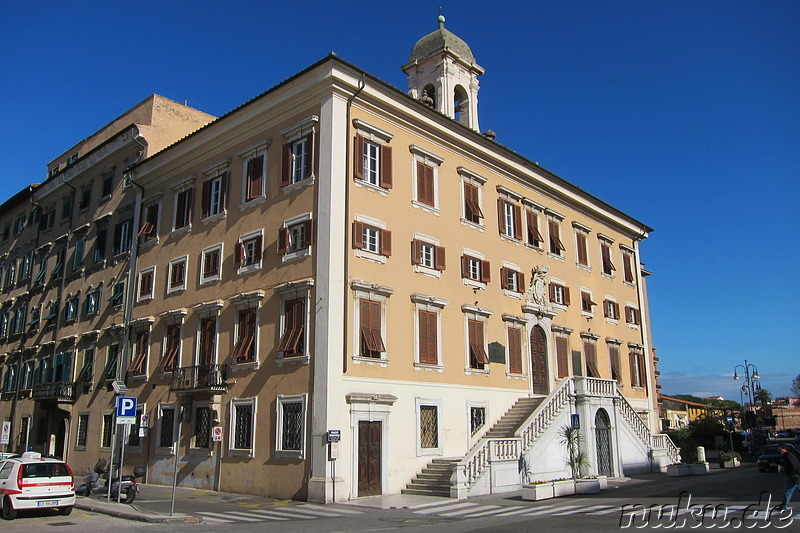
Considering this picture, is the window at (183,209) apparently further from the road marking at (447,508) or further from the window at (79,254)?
the road marking at (447,508)

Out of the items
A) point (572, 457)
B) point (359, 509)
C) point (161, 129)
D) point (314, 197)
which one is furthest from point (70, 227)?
point (572, 457)

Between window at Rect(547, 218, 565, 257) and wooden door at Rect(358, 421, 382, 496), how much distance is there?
16.4m

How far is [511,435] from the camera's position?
27266mm

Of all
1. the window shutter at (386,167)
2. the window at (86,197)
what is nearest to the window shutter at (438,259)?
the window shutter at (386,167)

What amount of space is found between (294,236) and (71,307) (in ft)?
66.1

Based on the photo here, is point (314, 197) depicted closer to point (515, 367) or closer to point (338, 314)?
point (338, 314)

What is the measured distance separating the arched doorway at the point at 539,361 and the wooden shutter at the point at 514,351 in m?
1.18

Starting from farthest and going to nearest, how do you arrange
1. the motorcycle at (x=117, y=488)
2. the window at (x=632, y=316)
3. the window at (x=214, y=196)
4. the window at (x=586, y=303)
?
the window at (x=632, y=316) < the window at (x=586, y=303) < the window at (x=214, y=196) < the motorcycle at (x=117, y=488)

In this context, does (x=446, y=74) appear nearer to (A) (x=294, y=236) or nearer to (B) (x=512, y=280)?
(B) (x=512, y=280)

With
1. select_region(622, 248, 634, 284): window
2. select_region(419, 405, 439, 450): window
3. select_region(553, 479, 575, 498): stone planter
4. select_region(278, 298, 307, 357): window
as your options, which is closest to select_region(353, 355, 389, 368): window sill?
select_region(278, 298, 307, 357): window

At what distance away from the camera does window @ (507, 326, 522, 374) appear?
30.6m

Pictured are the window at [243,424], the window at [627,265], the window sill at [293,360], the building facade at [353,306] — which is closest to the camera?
the window sill at [293,360]

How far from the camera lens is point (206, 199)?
29922mm

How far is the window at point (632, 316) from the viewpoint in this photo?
41.7m
